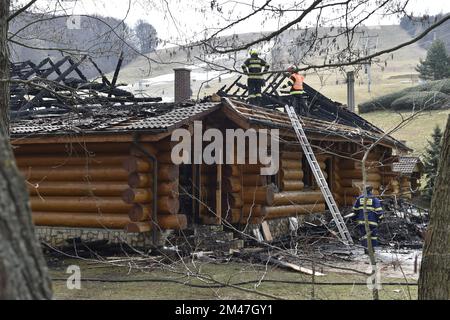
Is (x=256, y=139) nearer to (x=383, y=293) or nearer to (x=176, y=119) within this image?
(x=176, y=119)

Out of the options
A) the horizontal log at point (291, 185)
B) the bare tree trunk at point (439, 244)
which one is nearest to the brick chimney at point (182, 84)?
the horizontal log at point (291, 185)

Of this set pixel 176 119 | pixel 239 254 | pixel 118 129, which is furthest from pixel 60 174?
pixel 239 254

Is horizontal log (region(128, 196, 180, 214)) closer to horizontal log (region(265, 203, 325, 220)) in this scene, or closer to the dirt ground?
the dirt ground

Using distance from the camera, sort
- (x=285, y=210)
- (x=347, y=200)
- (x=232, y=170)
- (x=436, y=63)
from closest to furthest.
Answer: (x=232, y=170), (x=285, y=210), (x=347, y=200), (x=436, y=63)

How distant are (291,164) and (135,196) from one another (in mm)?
Answer: 5669

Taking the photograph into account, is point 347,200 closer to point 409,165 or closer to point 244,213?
point 244,213

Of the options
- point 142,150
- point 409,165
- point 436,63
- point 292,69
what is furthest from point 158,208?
point 436,63

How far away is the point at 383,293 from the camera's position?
864 cm

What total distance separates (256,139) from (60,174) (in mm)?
4718

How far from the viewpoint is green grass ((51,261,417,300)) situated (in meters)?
8.27

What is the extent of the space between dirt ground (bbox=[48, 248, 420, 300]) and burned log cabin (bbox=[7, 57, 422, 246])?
115 cm

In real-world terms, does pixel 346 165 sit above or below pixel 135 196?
above

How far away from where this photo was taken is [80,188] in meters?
12.8

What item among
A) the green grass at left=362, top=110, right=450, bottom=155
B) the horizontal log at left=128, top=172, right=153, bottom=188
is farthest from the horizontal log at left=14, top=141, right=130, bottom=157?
the green grass at left=362, top=110, right=450, bottom=155
